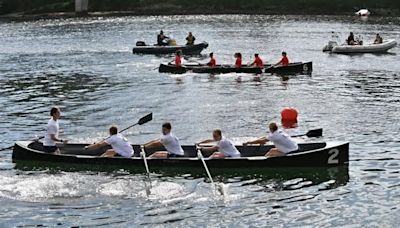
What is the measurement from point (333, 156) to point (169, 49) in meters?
39.9

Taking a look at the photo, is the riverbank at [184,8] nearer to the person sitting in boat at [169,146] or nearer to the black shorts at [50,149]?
the black shorts at [50,149]

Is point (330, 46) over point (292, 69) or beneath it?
over

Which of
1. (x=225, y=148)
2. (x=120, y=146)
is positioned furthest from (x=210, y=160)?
(x=120, y=146)

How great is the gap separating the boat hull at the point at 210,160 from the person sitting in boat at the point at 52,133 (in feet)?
1.23

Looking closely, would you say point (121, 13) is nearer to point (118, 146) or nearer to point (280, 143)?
point (118, 146)

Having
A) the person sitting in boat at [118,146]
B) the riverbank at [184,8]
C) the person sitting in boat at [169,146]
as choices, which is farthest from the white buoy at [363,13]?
the person sitting in boat at [118,146]

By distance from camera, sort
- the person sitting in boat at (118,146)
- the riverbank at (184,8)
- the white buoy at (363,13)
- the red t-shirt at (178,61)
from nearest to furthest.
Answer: the person sitting in boat at (118,146)
the red t-shirt at (178,61)
the white buoy at (363,13)
the riverbank at (184,8)

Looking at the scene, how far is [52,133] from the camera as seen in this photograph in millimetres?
25422

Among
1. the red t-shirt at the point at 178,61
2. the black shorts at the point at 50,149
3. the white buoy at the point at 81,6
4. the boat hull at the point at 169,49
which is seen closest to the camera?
the black shorts at the point at 50,149

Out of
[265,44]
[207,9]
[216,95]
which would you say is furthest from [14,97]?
[207,9]

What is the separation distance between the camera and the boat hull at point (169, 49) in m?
62.0

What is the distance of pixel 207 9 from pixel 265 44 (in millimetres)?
45150

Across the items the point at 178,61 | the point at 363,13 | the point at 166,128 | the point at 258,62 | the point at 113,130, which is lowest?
the point at 113,130

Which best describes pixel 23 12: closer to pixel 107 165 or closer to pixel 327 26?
pixel 327 26
